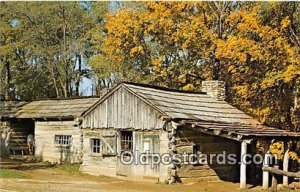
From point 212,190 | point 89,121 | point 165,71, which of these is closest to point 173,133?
point 212,190

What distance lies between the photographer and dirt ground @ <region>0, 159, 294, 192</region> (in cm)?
1933

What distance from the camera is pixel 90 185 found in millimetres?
20797

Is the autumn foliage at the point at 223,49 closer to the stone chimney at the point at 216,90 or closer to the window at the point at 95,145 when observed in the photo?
the stone chimney at the point at 216,90

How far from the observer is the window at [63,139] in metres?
30.9

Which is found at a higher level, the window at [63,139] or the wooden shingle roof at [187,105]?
the wooden shingle roof at [187,105]

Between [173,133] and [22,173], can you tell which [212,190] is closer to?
[173,133]

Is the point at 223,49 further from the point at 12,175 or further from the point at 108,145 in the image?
the point at 12,175

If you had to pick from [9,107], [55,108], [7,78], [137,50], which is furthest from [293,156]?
[7,78]

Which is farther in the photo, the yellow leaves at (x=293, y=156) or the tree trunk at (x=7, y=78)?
the tree trunk at (x=7, y=78)

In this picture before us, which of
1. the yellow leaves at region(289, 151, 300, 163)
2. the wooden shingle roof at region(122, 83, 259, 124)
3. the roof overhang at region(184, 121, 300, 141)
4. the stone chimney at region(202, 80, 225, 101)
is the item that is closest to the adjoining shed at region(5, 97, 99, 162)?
the wooden shingle roof at region(122, 83, 259, 124)

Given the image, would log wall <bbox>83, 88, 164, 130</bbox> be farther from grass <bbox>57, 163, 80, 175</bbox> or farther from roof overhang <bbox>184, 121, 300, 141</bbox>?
grass <bbox>57, 163, 80, 175</bbox>

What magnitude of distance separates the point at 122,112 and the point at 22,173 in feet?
18.4

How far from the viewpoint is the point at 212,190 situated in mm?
20297

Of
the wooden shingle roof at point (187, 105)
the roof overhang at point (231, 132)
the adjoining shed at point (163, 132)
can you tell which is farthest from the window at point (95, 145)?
the roof overhang at point (231, 132)
